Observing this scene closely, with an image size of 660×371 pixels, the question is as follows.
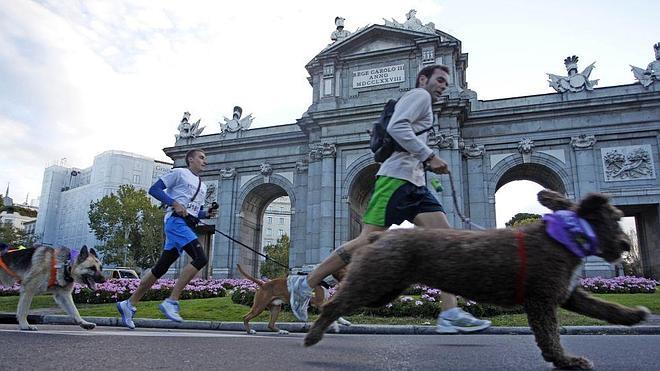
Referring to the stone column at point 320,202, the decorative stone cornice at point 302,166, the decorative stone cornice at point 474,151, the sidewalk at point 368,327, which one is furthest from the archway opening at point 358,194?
the sidewalk at point 368,327

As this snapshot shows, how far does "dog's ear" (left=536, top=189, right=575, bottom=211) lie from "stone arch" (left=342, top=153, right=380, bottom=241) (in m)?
18.8

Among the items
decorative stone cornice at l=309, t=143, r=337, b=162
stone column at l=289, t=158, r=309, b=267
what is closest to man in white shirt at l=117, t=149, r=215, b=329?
decorative stone cornice at l=309, t=143, r=337, b=162

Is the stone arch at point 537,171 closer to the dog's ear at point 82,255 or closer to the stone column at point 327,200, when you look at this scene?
the stone column at point 327,200

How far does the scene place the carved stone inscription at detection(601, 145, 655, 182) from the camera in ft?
66.8

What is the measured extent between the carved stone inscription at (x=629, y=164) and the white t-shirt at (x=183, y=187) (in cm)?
2004

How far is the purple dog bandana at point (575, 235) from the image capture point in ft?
8.03

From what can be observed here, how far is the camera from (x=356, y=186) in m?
23.3

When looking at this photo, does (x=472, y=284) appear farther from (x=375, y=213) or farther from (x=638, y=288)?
(x=638, y=288)

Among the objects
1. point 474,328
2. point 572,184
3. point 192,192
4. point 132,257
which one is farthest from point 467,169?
point 132,257

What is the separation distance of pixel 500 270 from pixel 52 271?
19.2 ft

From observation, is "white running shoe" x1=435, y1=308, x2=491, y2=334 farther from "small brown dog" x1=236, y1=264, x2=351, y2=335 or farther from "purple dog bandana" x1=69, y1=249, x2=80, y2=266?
"purple dog bandana" x1=69, y1=249, x2=80, y2=266

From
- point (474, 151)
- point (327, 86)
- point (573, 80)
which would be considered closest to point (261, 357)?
point (474, 151)

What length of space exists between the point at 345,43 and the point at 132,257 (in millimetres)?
31142

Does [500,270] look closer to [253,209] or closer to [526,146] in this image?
[526,146]
